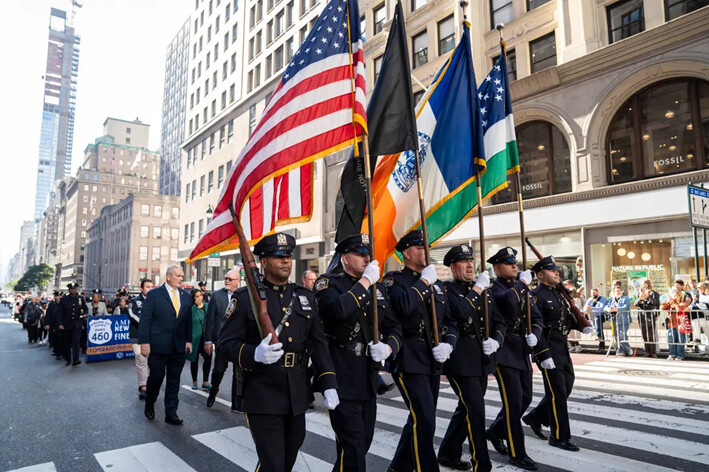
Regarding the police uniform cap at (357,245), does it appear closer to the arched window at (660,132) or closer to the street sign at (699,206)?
the street sign at (699,206)

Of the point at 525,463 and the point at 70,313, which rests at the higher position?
the point at 70,313

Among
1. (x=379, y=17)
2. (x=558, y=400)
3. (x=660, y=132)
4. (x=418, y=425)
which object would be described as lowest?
(x=558, y=400)

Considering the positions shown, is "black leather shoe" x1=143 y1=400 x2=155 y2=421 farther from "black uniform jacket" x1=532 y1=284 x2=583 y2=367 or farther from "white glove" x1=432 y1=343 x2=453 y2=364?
"black uniform jacket" x1=532 y1=284 x2=583 y2=367

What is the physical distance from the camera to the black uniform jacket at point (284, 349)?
11.3 feet

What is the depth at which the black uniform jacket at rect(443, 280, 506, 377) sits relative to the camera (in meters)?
4.72

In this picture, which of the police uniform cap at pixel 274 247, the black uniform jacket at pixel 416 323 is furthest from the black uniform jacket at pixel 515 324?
the police uniform cap at pixel 274 247

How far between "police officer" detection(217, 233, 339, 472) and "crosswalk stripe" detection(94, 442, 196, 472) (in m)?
2.03

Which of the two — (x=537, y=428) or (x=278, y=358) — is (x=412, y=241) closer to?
(x=278, y=358)

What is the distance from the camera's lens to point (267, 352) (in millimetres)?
3258

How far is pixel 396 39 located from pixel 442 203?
2209mm

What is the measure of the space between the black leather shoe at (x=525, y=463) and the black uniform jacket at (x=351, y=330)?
1834mm

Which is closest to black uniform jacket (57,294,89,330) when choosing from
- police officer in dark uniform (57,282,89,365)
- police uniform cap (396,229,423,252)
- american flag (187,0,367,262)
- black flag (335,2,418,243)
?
police officer in dark uniform (57,282,89,365)

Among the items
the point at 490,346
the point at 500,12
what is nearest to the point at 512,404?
the point at 490,346

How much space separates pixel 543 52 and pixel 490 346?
18.8 meters
